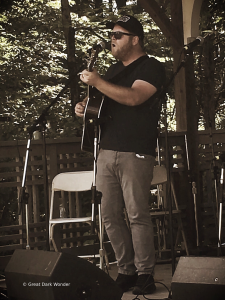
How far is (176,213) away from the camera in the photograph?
4496mm

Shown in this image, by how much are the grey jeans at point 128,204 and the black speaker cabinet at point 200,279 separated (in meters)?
0.63

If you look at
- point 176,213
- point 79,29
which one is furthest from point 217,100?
point 176,213

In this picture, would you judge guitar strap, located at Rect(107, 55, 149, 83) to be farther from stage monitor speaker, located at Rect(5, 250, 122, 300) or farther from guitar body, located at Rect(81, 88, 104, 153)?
stage monitor speaker, located at Rect(5, 250, 122, 300)

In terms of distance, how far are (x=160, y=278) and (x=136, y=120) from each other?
1.38 m

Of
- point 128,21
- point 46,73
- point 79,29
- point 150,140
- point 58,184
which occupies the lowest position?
point 58,184

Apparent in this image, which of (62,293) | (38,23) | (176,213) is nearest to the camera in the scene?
(62,293)

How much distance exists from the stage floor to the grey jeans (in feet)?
0.49

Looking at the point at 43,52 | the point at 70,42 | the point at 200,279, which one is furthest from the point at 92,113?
the point at 43,52

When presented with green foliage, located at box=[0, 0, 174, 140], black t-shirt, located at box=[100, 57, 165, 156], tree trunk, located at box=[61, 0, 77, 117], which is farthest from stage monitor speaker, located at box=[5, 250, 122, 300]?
tree trunk, located at box=[61, 0, 77, 117]

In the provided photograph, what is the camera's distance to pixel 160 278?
12.5 ft

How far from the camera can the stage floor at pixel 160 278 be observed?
3.03m

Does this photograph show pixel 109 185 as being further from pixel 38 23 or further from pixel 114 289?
pixel 38 23

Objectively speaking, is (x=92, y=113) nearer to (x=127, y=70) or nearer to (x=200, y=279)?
(x=127, y=70)

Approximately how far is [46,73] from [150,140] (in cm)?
604
